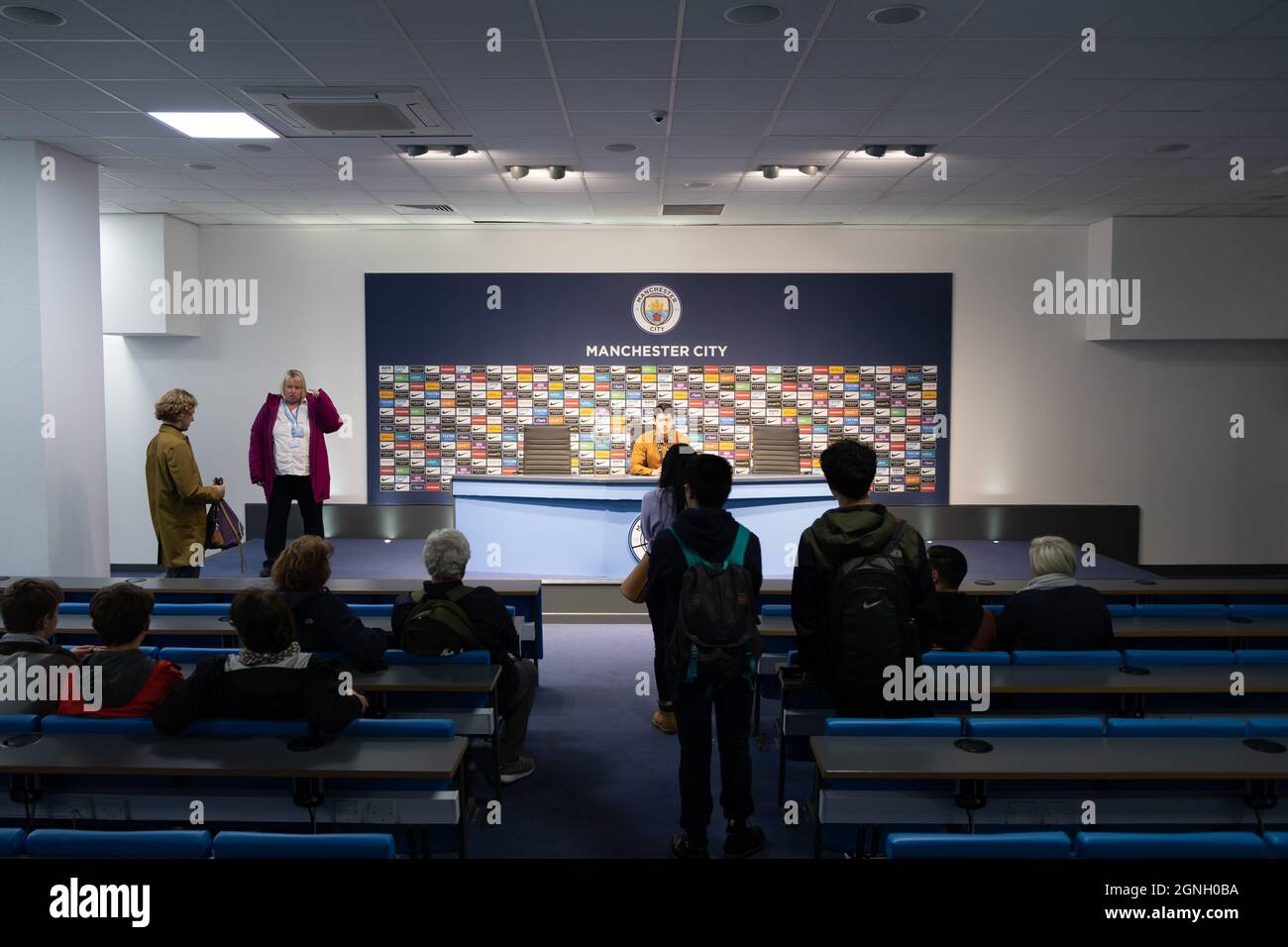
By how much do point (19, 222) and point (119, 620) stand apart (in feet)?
15.1

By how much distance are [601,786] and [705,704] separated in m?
0.99

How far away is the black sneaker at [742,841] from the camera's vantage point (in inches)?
127

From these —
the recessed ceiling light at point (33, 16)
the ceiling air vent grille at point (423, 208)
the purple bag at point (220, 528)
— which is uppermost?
the ceiling air vent grille at point (423, 208)

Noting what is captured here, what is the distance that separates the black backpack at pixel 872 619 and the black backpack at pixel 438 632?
4.75 feet

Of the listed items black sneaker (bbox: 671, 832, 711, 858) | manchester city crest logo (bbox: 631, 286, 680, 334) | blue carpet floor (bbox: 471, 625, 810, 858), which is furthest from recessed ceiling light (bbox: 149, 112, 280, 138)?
black sneaker (bbox: 671, 832, 711, 858)

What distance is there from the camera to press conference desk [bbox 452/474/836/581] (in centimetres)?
729

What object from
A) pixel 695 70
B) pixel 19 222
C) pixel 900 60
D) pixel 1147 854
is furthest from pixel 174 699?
pixel 19 222

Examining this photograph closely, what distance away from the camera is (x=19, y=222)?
6191mm

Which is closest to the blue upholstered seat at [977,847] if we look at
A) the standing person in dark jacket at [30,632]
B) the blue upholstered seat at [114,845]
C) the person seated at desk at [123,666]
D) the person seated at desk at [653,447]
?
the blue upholstered seat at [114,845]

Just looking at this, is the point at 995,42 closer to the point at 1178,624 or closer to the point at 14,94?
the point at 1178,624

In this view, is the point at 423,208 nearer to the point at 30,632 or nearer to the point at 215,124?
the point at 215,124

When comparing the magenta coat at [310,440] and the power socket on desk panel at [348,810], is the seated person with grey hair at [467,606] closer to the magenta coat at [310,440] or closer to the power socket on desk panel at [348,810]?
the power socket on desk panel at [348,810]

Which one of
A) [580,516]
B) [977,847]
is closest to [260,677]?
[977,847]

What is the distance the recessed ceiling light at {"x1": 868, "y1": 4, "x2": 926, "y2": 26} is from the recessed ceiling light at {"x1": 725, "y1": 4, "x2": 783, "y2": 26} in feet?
1.44
